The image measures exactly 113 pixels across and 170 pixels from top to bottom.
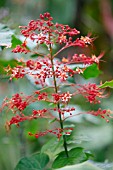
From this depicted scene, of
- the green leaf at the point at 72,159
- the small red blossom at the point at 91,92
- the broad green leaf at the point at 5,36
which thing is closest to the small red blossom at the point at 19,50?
the broad green leaf at the point at 5,36

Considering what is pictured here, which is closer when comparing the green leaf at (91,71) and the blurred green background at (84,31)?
the green leaf at (91,71)

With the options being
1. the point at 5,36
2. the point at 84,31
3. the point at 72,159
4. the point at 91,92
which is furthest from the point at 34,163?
the point at 84,31

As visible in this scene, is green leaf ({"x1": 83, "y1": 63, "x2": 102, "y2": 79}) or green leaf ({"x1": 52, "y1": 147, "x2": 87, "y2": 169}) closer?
green leaf ({"x1": 52, "y1": 147, "x2": 87, "y2": 169})

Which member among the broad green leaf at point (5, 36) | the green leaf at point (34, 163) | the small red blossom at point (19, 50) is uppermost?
the broad green leaf at point (5, 36)

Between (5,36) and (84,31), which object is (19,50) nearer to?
(5,36)

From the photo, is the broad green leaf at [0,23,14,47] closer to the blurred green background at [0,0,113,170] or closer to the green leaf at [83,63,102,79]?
the green leaf at [83,63,102,79]

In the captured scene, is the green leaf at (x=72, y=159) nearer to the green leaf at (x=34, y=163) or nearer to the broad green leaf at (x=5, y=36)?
the green leaf at (x=34, y=163)

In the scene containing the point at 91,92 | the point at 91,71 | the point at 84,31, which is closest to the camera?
the point at 91,92

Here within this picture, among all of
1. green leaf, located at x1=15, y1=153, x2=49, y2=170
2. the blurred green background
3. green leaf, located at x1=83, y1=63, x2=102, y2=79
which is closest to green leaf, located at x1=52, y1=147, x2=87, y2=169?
green leaf, located at x1=15, y1=153, x2=49, y2=170

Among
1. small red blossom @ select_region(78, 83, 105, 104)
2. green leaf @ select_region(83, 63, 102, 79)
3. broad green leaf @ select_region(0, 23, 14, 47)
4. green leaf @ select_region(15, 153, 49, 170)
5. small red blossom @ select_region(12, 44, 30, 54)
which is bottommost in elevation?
green leaf @ select_region(15, 153, 49, 170)
